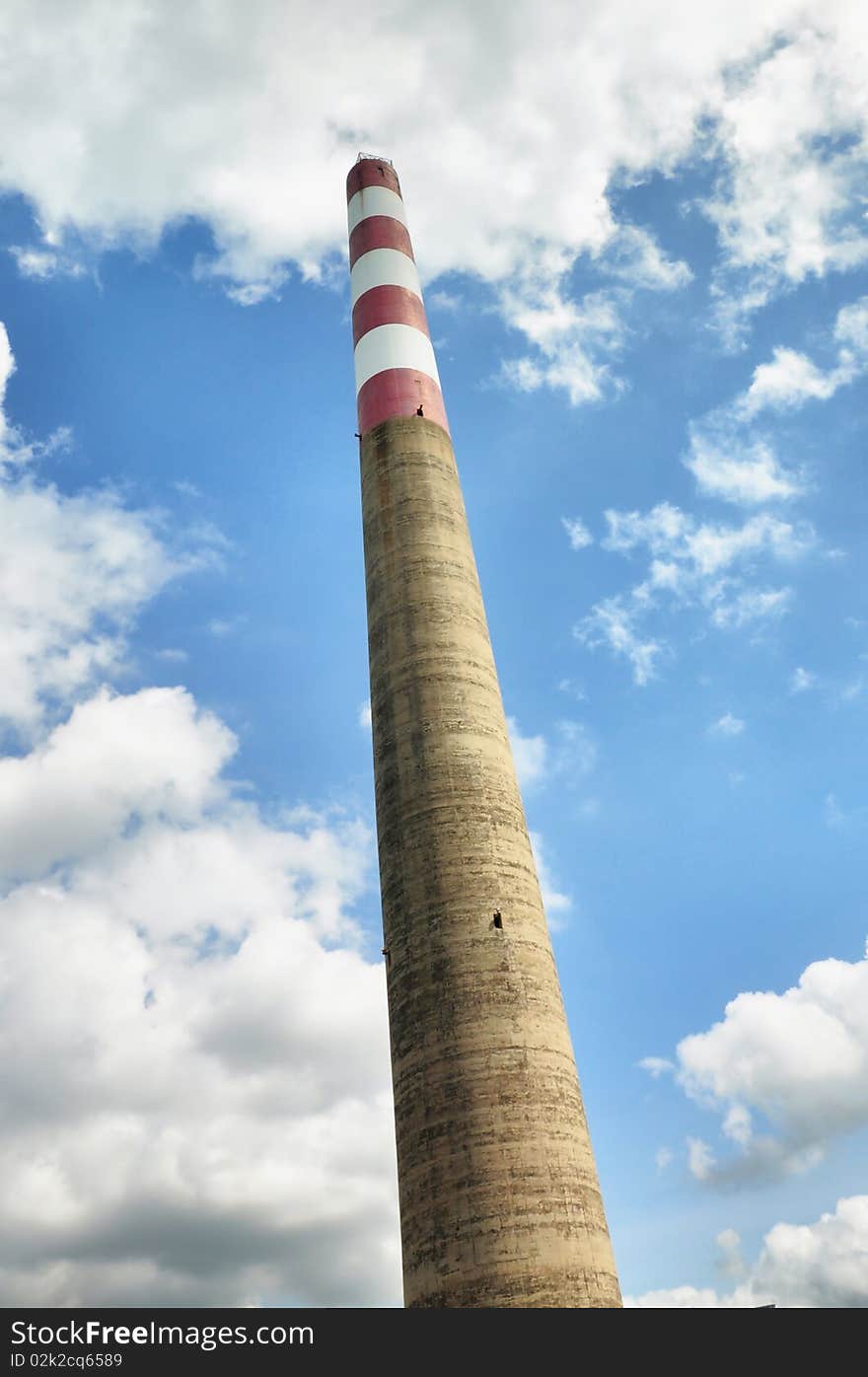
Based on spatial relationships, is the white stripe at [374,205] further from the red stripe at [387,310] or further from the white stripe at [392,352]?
the white stripe at [392,352]

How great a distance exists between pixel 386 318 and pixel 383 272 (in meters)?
1.88

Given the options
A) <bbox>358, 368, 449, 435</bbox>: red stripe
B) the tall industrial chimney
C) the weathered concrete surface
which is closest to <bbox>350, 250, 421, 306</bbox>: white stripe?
<bbox>358, 368, 449, 435</bbox>: red stripe

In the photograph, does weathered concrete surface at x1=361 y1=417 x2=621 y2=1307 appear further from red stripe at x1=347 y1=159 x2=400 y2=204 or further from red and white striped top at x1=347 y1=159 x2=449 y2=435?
red stripe at x1=347 y1=159 x2=400 y2=204

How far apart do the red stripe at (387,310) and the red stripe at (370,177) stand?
4956 mm

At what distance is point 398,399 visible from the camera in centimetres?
2139

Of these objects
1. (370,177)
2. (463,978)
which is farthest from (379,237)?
(463,978)

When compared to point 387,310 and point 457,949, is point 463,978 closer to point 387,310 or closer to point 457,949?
point 457,949

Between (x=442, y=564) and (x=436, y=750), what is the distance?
3.97m

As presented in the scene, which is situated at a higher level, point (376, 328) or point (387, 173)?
point (387, 173)
